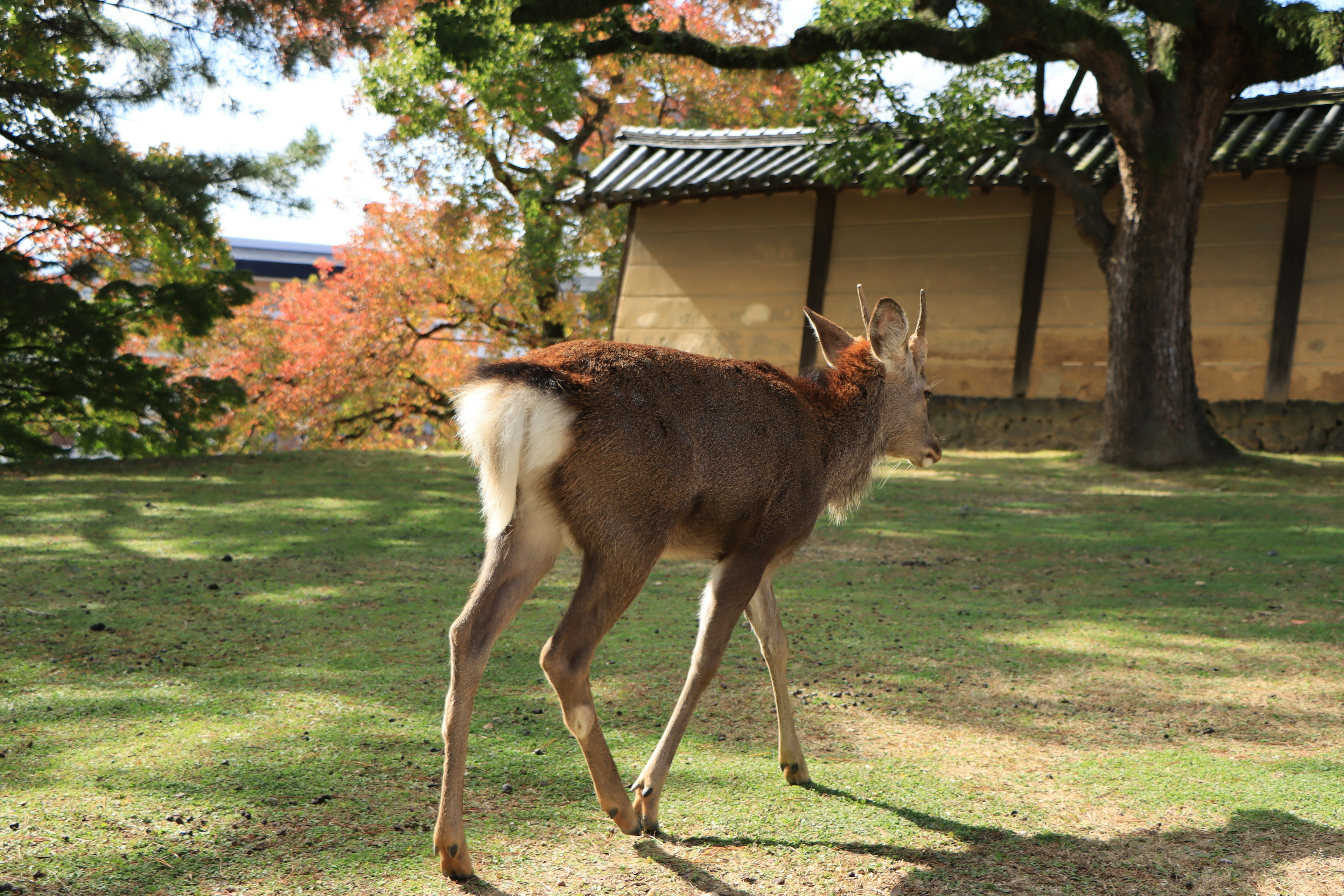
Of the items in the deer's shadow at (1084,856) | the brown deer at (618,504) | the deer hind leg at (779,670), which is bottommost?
the deer's shadow at (1084,856)

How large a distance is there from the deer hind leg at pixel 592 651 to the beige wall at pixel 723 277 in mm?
13484

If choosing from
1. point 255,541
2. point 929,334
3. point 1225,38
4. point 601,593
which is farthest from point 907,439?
point 929,334

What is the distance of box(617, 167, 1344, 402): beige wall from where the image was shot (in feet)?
44.2

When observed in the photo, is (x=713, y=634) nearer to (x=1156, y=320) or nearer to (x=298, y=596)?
(x=298, y=596)

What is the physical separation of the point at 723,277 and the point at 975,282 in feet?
13.1

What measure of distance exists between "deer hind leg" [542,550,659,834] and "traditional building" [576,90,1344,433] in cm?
1135

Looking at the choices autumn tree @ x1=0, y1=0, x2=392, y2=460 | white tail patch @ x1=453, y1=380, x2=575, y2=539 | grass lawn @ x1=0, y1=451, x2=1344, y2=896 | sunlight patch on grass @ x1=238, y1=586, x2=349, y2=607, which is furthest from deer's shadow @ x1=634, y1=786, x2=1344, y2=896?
autumn tree @ x1=0, y1=0, x2=392, y2=460

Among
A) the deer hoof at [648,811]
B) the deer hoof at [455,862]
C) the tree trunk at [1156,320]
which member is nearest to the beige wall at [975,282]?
the tree trunk at [1156,320]

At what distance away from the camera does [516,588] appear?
10.4 feet

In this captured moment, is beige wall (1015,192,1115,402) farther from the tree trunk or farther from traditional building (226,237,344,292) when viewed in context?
traditional building (226,237,344,292)

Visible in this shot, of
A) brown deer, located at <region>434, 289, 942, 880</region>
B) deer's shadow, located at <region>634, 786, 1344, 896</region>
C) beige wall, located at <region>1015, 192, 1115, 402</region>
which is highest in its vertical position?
beige wall, located at <region>1015, 192, 1115, 402</region>

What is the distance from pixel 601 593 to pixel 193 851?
1.34 metres

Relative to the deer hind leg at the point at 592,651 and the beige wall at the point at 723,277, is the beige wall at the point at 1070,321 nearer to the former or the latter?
the beige wall at the point at 723,277

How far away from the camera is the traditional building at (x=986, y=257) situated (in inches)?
526
